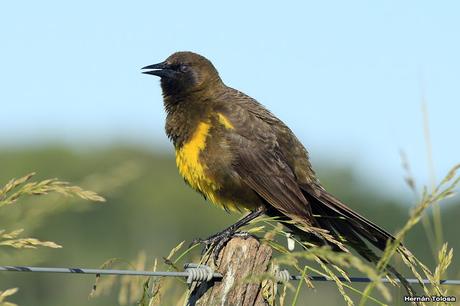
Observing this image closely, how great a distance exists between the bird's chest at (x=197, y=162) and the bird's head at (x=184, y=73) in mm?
620

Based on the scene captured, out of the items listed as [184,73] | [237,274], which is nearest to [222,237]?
[237,274]

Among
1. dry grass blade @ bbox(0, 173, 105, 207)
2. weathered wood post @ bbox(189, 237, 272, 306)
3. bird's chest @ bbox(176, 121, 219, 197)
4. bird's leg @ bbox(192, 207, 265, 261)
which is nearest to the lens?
dry grass blade @ bbox(0, 173, 105, 207)

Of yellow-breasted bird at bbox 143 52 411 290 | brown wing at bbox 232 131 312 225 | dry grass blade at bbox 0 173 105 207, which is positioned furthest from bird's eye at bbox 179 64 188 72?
dry grass blade at bbox 0 173 105 207

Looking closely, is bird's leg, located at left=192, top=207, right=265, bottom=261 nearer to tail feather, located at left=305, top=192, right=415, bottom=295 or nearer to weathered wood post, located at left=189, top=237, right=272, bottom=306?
weathered wood post, located at left=189, top=237, right=272, bottom=306

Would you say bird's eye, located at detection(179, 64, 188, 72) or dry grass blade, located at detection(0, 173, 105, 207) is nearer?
dry grass blade, located at detection(0, 173, 105, 207)

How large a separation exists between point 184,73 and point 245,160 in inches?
39.7

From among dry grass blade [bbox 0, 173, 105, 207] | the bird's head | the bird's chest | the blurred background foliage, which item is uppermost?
the bird's head

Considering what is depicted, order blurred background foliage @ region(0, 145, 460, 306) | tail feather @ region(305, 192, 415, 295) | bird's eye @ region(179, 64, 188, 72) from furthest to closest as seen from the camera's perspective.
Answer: blurred background foliage @ region(0, 145, 460, 306)
bird's eye @ region(179, 64, 188, 72)
tail feather @ region(305, 192, 415, 295)

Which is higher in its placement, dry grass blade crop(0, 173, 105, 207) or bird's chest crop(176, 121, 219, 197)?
dry grass blade crop(0, 173, 105, 207)

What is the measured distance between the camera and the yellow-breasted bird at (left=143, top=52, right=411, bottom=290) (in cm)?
570

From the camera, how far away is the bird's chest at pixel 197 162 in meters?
5.69

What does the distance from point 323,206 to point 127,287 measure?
219 cm

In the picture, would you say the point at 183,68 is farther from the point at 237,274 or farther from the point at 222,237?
the point at 237,274

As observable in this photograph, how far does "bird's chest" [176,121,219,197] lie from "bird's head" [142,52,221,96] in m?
0.62
